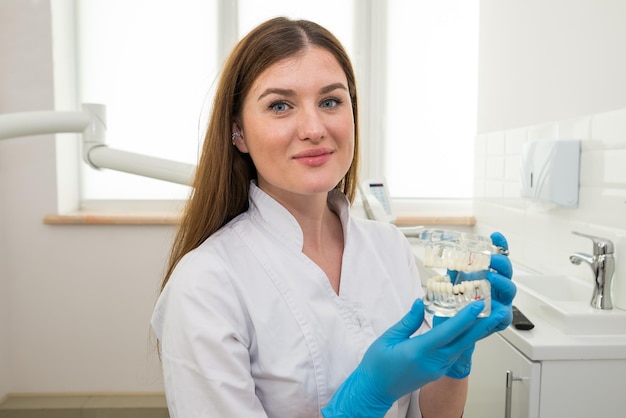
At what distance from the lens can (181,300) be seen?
0.96 metres

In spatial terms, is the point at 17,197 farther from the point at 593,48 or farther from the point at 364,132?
the point at 593,48

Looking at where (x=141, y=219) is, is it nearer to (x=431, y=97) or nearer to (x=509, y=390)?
(x=431, y=97)

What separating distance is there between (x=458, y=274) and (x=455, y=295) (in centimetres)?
5

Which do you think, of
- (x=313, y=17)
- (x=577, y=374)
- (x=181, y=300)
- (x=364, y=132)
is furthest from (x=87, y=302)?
(x=577, y=374)

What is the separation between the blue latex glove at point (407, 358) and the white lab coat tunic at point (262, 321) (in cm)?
11

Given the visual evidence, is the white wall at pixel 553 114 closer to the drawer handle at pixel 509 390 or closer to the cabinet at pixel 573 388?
the cabinet at pixel 573 388

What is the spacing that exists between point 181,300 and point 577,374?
991 millimetres

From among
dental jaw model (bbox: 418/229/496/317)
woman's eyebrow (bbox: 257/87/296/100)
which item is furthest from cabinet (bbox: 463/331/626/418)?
woman's eyebrow (bbox: 257/87/296/100)

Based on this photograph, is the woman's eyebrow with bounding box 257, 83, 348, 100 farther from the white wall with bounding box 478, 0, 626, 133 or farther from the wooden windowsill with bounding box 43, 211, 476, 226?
the wooden windowsill with bounding box 43, 211, 476, 226

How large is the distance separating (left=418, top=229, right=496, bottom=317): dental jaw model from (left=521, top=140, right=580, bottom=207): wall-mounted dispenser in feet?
3.64

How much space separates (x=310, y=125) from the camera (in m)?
1.00

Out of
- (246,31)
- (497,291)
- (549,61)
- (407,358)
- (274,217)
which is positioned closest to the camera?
(407,358)

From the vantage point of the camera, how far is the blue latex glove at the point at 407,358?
80 cm

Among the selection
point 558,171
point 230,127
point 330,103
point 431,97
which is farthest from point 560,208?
point 431,97
